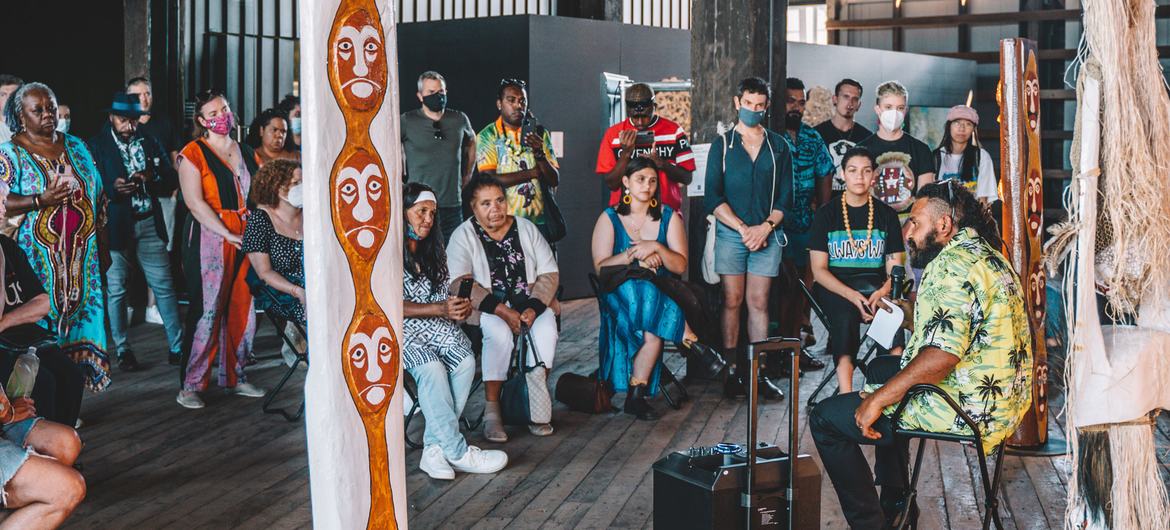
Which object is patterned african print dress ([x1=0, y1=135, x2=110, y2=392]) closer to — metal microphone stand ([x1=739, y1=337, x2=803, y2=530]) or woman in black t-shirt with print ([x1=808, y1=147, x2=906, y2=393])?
metal microphone stand ([x1=739, y1=337, x2=803, y2=530])

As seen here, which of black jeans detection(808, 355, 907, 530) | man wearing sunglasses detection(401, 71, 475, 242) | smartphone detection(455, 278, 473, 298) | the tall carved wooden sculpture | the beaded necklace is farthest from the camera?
man wearing sunglasses detection(401, 71, 475, 242)

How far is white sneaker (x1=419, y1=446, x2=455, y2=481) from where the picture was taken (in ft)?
14.2

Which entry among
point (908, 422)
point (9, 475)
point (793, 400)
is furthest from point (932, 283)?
point (9, 475)

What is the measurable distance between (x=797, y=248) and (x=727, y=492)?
3310mm

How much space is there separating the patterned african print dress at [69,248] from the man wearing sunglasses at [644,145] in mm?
2455

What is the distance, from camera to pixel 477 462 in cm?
440

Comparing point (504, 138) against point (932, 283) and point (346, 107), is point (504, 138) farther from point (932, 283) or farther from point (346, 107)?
point (346, 107)

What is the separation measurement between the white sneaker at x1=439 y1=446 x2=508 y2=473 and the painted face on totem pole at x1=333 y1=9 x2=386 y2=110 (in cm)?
224

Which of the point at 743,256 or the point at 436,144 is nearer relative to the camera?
the point at 743,256

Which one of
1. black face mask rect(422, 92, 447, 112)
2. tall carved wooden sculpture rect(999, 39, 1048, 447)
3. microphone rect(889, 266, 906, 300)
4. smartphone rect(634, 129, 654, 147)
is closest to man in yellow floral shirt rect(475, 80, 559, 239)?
black face mask rect(422, 92, 447, 112)

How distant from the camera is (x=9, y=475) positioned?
2.87 metres

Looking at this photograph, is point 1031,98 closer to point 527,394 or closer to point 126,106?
point 527,394

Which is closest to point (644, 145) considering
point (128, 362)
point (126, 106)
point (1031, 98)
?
point (1031, 98)

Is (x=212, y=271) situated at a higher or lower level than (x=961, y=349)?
higher
